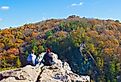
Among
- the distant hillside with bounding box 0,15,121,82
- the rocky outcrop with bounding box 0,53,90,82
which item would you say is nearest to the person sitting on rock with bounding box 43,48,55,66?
the rocky outcrop with bounding box 0,53,90,82

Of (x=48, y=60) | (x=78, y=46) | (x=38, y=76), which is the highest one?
(x=48, y=60)

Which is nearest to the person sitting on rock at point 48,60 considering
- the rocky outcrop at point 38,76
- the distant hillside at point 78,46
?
the rocky outcrop at point 38,76

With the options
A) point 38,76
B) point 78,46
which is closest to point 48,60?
point 38,76

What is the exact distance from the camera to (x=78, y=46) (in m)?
94.4

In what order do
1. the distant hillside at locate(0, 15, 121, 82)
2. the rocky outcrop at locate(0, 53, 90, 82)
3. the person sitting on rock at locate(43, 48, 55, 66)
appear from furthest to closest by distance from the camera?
the distant hillside at locate(0, 15, 121, 82) → the person sitting on rock at locate(43, 48, 55, 66) → the rocky outcrop at locate(0, 53, 90, 82)

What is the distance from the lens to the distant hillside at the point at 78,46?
82.4 meters

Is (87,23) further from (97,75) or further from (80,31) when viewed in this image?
(97,75)

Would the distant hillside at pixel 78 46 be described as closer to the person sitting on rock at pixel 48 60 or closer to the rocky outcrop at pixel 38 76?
the person sitting on rock at pixel 48 60

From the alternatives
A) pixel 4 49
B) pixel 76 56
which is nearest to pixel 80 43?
pixel 76 56

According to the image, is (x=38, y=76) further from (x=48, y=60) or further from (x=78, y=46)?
(x=78, y=46)

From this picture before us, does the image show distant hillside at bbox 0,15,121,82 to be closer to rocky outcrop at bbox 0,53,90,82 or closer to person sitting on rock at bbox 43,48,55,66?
person sitting on rock at bbox 43,48,55,66

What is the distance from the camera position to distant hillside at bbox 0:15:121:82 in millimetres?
82438

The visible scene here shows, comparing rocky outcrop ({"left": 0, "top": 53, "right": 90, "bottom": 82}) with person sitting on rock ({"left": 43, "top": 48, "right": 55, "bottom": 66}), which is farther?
person sitting on rock ({"left": 43, "top": 48, "right": 55, "bottom": 66})

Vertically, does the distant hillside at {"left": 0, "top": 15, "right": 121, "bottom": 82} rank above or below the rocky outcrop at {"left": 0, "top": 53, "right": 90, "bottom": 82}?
below
